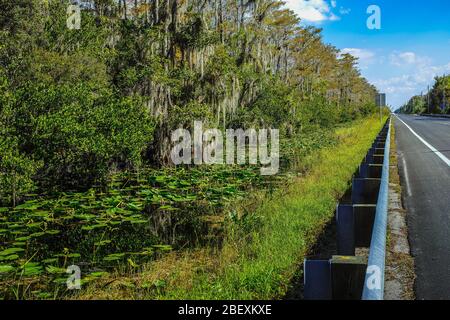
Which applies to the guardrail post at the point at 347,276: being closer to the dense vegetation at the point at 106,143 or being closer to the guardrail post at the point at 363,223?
the guardrail post at the point at 363,223

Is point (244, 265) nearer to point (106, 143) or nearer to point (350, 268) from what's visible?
point (350, 268)

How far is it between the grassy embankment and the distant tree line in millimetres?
6504

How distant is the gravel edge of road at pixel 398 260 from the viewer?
4.17m

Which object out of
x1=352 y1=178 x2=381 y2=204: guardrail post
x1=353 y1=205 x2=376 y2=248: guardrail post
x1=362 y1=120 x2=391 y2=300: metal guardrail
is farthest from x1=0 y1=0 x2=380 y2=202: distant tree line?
x1=362 y1=120 x2=391 y2=300: metal guardrail

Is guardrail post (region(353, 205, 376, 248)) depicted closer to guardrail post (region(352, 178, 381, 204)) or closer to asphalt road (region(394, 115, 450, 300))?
asphalt road (region(394, 115, 450, 300))

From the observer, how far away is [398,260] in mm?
5055

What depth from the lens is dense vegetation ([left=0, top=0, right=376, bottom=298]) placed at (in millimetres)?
8117

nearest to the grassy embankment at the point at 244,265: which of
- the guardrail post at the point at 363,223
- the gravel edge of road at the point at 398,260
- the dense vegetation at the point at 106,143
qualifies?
the dense vegetation at the point at 106,143

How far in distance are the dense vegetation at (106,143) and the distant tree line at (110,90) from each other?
5cm

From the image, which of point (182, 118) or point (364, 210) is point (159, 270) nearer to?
point (364, 210)

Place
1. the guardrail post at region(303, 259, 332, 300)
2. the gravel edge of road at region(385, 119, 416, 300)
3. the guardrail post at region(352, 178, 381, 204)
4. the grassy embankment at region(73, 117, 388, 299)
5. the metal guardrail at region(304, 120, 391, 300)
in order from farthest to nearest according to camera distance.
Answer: the guardrail post at region(352, 178, 381, 204) < the grassy embankment at region(73, 117, 388, 299) < the gravel edge of road at region(385, 119, 416, 300) < the guardrail post at region(303, 259, 332, 300) < the metal guardrail at region(304, 120, 391, 300)

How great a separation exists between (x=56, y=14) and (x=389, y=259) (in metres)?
25.0
